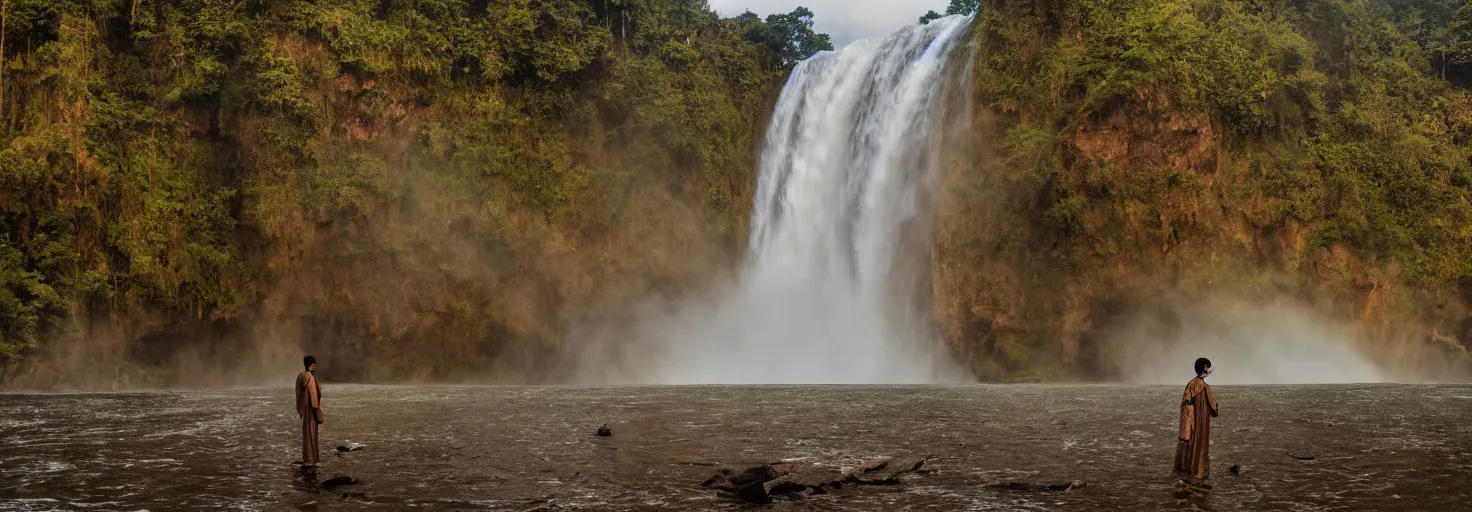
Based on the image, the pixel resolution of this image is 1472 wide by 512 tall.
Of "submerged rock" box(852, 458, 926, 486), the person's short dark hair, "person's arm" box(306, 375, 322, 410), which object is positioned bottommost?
"submerged rock" box(852, 458, 926, 486)

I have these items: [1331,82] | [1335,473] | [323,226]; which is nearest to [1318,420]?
[1335,473]

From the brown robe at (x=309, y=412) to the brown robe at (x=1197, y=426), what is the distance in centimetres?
916

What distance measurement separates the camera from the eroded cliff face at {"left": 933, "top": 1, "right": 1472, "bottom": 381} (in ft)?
112

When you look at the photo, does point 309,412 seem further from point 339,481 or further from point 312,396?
point 339,481

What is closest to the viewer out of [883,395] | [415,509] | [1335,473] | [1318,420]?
[415,509]

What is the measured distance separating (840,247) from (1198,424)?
28248mm

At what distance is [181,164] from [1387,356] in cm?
3858

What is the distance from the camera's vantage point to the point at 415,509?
33.1 feet

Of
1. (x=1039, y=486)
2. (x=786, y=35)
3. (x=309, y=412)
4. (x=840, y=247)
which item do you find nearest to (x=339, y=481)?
(x=309, y=412)

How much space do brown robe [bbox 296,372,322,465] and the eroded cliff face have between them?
81.5 feet

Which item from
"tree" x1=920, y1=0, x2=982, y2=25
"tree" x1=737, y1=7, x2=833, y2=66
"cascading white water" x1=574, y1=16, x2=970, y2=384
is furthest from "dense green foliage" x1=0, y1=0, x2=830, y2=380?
"tree" x1=920, y1=0, x2=982, y2=25

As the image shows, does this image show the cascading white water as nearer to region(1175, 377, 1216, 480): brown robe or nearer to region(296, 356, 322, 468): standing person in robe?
region(1175, 377, 1216, 480): brown robe

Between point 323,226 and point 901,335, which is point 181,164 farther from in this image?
point 901,335

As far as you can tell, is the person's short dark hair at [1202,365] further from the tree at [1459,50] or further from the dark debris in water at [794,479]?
the tree at [1459,50]
